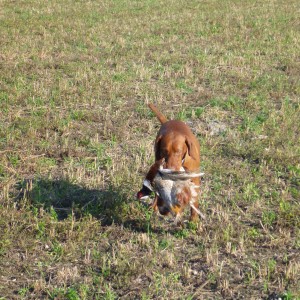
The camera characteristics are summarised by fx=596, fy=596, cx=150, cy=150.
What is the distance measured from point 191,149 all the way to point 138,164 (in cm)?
176

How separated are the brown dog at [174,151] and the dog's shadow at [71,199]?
0.62 metres

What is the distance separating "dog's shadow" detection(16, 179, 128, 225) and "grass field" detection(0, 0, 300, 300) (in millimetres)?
17

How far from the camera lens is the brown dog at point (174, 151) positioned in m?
4.60

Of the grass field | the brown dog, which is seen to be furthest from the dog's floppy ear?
the grass field

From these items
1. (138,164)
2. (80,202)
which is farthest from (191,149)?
(138,164)

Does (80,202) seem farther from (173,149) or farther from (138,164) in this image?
(173,149)

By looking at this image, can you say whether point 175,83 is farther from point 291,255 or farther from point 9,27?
point 9,27

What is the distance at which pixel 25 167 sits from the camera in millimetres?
6461

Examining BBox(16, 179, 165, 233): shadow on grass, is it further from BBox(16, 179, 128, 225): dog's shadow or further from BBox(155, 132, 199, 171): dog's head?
BBox(155, 132, 199, 171): dog's head

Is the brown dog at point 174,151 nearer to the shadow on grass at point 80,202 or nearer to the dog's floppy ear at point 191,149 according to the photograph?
the dog's floppy ear at point 191,149

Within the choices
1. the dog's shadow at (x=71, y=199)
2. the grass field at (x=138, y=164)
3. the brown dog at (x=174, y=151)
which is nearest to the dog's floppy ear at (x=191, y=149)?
the brown dog at (x=174, y=151)

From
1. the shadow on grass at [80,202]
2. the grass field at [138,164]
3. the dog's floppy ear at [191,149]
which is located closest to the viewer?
the grass field at [138,164]

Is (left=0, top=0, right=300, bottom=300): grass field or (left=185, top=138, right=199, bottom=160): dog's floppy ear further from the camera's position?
(left=185, top=138, right=199, bottom=160): dog's floppy ear

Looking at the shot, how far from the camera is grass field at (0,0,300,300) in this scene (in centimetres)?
454
